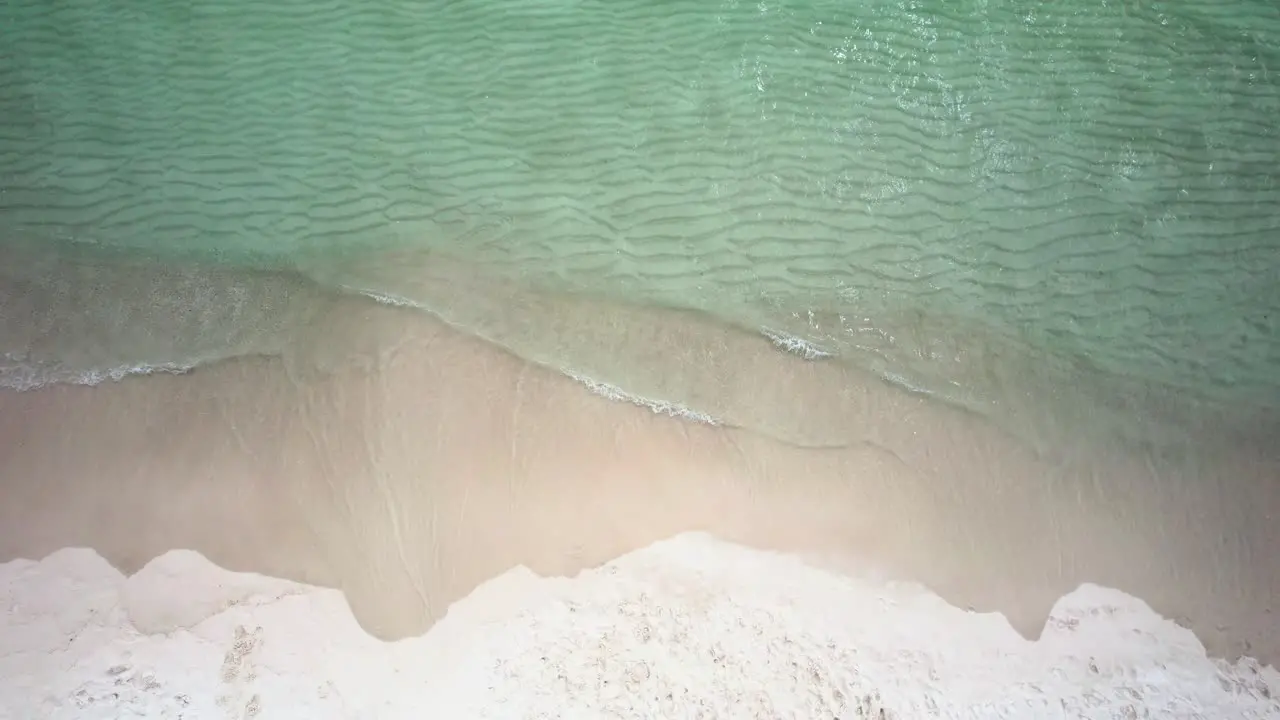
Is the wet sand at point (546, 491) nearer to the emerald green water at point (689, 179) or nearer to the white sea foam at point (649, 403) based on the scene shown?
the white sea foam at point (649, 403)

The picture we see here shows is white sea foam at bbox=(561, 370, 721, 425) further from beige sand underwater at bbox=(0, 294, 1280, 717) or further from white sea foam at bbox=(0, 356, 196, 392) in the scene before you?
white sea foam at bbox=(0, 356, 196, 392)

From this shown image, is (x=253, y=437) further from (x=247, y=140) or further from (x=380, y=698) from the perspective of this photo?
(x=247, y=140)

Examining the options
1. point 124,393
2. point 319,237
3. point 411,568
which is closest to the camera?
point 411,568

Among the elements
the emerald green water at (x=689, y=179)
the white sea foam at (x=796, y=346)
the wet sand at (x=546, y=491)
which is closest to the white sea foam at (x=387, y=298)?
the emerald green water at (x=689, y=179)

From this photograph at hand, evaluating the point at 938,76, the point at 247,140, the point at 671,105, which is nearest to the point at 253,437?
the point at 247,140

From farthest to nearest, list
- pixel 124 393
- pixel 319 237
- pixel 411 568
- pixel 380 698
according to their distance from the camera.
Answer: pixel 319 237
pixel 124 393
pixel 411 568
pixel 380 698
